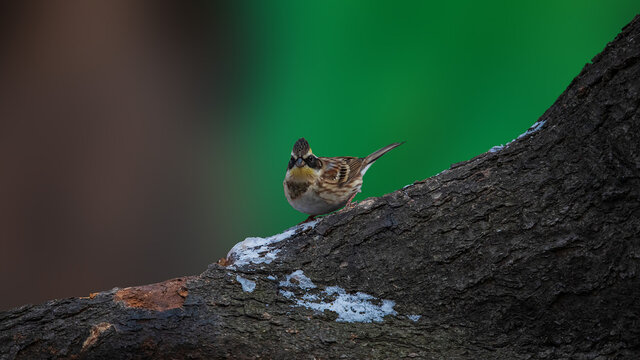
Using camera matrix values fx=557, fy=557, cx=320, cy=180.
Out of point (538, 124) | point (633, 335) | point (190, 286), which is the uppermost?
point (538, 124)

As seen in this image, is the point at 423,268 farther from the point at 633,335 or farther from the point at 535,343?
the point at 633,335

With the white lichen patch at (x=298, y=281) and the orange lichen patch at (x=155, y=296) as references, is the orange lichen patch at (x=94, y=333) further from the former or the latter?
the white lichen patch at (x=298, y=281)

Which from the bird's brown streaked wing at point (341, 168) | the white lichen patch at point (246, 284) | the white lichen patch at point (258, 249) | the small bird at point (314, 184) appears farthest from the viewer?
the bird's brown streaked wing at point (341, 168)

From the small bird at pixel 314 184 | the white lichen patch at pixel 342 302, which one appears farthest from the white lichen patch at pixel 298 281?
the small bird at pixel 314 184

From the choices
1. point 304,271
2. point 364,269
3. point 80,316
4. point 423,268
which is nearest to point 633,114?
point 423,268

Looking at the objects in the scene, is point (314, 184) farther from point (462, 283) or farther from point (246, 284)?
point (462, 283)

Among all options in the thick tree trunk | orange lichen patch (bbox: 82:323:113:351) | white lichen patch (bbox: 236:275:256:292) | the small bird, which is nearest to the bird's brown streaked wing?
the small bird

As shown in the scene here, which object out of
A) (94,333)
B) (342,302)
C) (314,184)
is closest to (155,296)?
(94,333)

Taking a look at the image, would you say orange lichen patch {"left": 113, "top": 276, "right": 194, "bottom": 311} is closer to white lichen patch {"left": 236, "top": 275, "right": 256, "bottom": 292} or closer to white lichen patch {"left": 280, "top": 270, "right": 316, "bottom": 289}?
white lichen patch {"left": 236, "top": 275, "right": 256, "bottom": 292}
